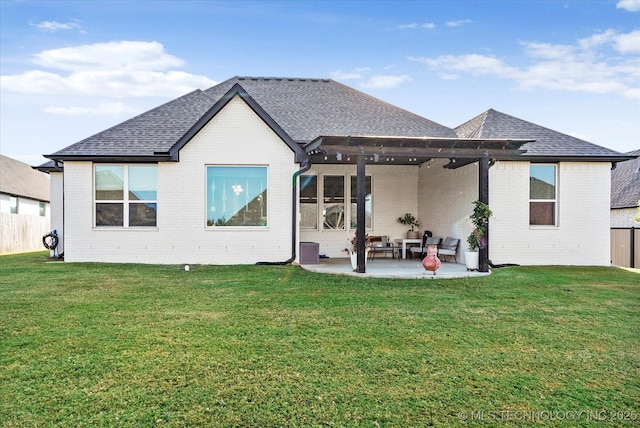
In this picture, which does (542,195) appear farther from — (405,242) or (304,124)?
(304,124)

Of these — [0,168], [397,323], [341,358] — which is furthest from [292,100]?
[0,168]

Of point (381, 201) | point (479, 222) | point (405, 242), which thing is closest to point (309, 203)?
point (381, 201)

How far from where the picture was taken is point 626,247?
17.7 metres

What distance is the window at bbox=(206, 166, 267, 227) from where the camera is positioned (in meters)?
12.9

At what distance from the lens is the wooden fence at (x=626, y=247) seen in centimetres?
1712

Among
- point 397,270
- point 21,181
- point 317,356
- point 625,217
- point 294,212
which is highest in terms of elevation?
point 21,181

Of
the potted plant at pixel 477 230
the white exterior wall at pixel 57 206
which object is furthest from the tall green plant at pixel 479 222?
→ the white exterior wall at pixel 57 206

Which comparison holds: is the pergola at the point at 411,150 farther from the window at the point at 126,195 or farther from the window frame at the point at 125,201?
the window frame at the point at 125,201

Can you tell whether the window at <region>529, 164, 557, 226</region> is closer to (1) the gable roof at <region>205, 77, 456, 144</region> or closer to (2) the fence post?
(1) the gable roof at <region>205, 77, 456, 144</region>

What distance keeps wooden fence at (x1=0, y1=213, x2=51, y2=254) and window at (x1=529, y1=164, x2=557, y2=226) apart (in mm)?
24158

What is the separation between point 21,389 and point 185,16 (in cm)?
1336

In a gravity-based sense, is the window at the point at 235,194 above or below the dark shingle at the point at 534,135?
below

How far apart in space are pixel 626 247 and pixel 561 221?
6994 mm

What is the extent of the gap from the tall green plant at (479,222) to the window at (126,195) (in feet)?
29.1
